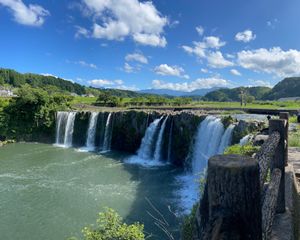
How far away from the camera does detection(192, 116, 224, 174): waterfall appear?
69.3ft

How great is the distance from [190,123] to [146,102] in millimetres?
31087

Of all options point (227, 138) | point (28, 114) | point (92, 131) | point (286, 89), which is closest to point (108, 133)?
point (92, 131)

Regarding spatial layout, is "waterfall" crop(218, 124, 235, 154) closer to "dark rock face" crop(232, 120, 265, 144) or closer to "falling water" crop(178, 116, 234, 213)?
"falling water" crop(178, 116, 234, 213)

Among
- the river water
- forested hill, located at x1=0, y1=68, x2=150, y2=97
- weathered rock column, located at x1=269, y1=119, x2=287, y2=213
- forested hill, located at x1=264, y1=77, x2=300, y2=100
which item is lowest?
the river water

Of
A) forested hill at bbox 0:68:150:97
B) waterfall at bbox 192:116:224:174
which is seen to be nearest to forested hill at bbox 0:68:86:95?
forested hill at bbox 0:68:150:97

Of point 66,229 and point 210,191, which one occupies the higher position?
point 210,191

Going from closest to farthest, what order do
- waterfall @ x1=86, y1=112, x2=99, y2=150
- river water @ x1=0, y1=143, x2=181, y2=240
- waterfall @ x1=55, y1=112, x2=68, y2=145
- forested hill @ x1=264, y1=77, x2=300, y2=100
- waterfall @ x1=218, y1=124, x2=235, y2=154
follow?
river water @ x1=0, y1=143, x2=181, y2=240
waterfall @ x1=218, y1=124, x2=235, y2=154
waterfall @ x1=86, y1=112, x2=99, y2=150
waterfall @ x1=55, y1=112, x2=68, y2=145
forested hill @ x1=264, y1=77, x2=300, y2=100

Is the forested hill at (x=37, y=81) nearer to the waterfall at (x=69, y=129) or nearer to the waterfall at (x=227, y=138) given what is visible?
the waterfall at (x=69, y=129)

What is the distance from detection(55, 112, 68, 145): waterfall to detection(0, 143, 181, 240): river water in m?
7.40

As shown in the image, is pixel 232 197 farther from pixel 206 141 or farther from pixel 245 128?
pixel 206 141

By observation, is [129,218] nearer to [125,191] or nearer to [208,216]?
[125,191]

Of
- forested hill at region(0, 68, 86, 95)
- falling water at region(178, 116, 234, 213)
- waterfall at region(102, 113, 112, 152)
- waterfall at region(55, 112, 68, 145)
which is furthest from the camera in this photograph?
forested hill at region(0, 68, 86, 95)

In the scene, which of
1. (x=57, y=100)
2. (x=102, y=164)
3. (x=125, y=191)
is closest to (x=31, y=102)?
(x=57, y=100)

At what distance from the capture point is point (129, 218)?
1462 centimetres
